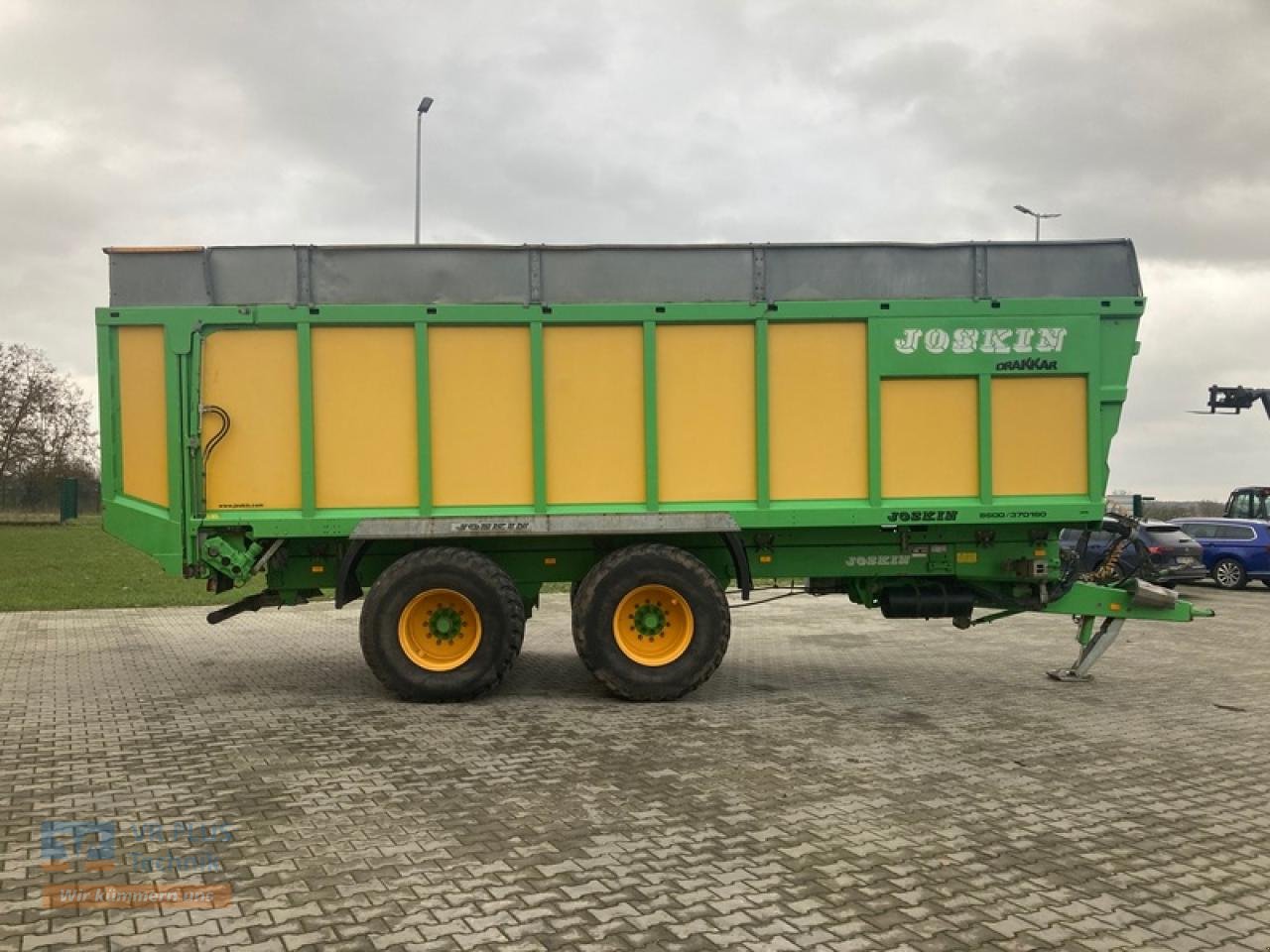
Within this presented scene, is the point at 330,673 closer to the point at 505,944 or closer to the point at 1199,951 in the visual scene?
the point at 505,944

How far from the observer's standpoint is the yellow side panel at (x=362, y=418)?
7.86m

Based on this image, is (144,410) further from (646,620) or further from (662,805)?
(662,805)

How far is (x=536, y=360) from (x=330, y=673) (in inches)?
147

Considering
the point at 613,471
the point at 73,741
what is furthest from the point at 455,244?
the point at 73,741

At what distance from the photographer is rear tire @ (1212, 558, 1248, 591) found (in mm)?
19438

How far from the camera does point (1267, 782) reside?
5.93 metres

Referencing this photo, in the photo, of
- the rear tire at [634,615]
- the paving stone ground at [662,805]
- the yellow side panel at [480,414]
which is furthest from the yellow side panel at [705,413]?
the paving stone ground at [662,805]

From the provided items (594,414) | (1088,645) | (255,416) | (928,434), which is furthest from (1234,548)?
(255,416)

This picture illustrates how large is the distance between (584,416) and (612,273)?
1.20 metres

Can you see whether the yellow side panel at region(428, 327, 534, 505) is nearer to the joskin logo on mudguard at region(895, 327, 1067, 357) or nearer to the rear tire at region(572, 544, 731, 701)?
the rear tire at region(572, 544, 731, 701)

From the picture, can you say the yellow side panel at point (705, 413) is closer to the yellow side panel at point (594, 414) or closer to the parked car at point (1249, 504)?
the yellow side panel at point (594, 414)

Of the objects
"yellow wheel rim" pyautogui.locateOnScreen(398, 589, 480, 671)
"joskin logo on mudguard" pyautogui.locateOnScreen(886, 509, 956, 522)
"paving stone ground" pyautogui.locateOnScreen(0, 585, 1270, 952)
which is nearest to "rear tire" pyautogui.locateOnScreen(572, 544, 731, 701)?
"paving stone ground" pyautogui.locateOnScreen(0, 585, 1270, 952)

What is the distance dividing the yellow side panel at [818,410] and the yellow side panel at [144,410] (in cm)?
494

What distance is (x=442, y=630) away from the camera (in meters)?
7.88
